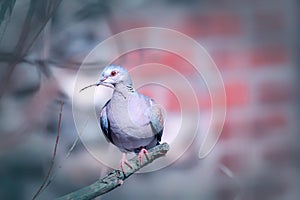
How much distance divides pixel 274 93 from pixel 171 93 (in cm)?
15

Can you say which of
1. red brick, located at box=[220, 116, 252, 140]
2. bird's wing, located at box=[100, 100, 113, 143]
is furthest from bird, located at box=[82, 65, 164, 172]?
red brick, located at box=[220, 116, 252, 140]

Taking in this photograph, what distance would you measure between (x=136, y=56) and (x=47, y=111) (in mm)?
147

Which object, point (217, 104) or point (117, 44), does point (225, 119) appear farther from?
point (117, 44)

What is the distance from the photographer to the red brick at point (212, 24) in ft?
3.10

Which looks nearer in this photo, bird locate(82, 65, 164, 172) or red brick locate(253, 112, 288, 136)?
bird locate(82, 65, 164, 172)

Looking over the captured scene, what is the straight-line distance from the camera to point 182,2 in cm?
94

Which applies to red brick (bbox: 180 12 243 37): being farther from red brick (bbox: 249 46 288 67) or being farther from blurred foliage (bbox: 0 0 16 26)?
blurred foliage (bbox: 0 0 16 26)

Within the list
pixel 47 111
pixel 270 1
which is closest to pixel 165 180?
pixel 47 111

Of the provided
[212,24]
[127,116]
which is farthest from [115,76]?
[212,24]

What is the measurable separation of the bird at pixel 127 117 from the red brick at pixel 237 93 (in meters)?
0.12

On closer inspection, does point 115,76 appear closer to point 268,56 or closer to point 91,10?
point 91,10

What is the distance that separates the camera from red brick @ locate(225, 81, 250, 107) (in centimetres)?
94

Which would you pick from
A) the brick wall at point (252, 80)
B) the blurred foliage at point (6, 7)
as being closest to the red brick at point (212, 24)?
the brick wall at point (252, 80)

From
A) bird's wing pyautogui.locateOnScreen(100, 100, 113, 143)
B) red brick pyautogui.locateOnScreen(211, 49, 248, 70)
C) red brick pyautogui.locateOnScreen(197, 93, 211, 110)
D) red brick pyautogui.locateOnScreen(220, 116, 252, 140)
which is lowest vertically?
bird's wing pyautogui.locateOnScreen(100, 100, 113, 143)
